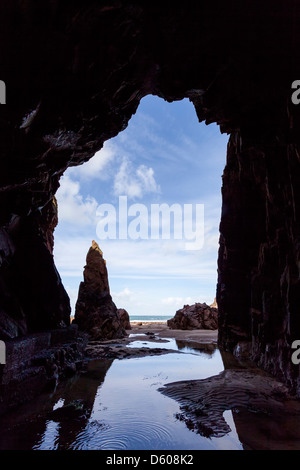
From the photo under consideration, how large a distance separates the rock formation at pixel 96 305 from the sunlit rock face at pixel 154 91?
34.6ft

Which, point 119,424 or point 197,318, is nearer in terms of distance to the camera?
point 119,424

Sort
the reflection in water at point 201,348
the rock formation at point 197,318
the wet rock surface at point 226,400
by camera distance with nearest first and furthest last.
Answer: the wet rock surface at point 226,400 → the reflection in water at point 201,348 → the rock formation at point 197,318

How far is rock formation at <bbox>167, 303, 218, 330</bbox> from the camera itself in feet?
114

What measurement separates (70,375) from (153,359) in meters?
5.01

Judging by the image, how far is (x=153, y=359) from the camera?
1362 cm

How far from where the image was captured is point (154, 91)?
11.5m

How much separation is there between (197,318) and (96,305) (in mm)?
16869

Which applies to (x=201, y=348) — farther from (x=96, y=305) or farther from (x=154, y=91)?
(x=154, y=91)

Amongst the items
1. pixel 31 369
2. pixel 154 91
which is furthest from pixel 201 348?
pixel 154 91

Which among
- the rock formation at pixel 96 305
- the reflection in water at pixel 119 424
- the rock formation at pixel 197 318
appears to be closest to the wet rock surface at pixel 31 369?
the reflection in water at pixel 119 424

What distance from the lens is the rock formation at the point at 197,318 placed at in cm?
3478

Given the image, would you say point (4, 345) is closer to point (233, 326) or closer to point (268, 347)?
point (268, 347)

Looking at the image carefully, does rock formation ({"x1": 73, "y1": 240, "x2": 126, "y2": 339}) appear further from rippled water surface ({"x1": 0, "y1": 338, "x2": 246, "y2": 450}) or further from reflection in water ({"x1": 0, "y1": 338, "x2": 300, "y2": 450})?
reflection in water ({"x1": 0, "y1": 338, "x2": 300, "y2": 450})

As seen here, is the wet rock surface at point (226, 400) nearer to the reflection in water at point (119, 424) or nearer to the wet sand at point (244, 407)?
the wet sand at point (244, 407)
